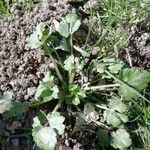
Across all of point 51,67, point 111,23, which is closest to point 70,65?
point 51,67

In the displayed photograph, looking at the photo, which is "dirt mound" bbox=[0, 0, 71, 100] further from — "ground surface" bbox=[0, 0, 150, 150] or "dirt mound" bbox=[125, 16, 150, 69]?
"dirt mound" bbox=[125, 16, 150, 69]

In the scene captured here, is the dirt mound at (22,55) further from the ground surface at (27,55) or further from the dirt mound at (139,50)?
the dirt mound at (139,50)

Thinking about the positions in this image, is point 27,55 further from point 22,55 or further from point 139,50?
point 139,50

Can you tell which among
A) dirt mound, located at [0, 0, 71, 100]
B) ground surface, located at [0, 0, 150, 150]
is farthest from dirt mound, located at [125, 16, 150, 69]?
dirt mound, located at [0, 0, 71, 100]

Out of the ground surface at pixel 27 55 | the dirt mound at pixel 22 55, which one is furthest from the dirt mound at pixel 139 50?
the dirt mound at pixel 22 55

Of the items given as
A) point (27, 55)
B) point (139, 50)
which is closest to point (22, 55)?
point (27, 55)
